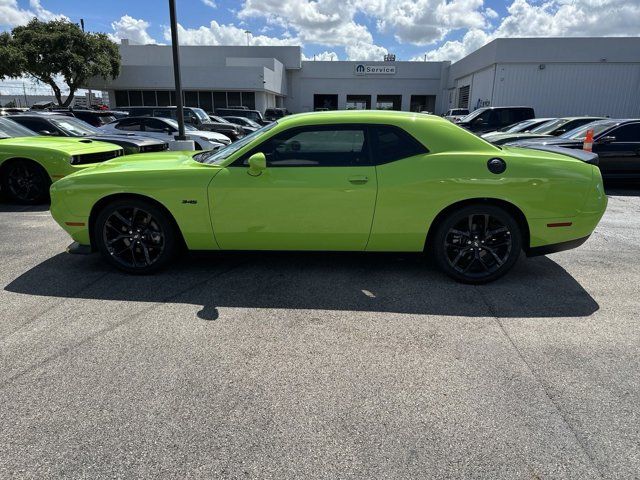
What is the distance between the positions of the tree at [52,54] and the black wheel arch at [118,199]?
35476 mm

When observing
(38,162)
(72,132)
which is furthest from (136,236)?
(72,132)

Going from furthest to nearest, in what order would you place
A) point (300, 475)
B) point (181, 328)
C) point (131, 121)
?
point (131, 121) < point (181, 328) < point (300, 475)

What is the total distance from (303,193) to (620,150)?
8.49m

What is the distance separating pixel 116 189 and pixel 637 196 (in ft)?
31.3

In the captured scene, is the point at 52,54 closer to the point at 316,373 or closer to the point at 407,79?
the point at 407,79

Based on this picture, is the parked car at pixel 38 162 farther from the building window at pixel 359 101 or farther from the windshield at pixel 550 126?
the building window at pixel 359 101

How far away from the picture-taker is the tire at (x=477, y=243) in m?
3.94

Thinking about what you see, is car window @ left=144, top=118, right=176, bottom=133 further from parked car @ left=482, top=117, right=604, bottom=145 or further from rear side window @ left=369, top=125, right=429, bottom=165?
rear side window @ left=369, top=125, right=429, bottom=165

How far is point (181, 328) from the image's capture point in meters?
3.29

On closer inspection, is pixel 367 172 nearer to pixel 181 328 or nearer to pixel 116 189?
pixel 181 328

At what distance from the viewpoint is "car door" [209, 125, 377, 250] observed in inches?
152

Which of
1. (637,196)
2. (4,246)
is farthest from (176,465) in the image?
(637,196)

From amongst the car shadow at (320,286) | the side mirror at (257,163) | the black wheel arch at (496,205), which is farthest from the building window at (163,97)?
the black wheel arch at (496,205)

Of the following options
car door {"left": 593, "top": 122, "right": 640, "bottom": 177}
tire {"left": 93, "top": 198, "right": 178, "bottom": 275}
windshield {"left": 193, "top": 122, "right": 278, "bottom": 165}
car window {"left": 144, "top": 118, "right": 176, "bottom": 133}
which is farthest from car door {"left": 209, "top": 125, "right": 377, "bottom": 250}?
car window {"left": 144, "top": 118, "right": 176, "bottom": 133}
